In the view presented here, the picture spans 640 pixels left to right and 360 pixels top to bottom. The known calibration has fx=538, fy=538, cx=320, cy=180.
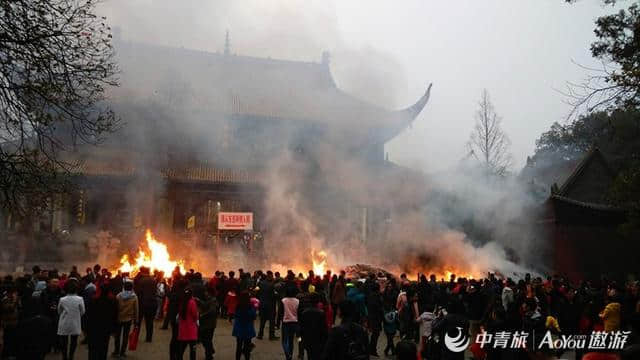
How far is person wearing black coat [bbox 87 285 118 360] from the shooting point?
7793mm

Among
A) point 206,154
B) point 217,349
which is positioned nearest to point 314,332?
point 217,349

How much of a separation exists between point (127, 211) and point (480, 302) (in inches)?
670

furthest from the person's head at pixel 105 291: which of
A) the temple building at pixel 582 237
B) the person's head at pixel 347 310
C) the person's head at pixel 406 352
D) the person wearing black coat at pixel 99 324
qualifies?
the temple building at pixel 582 237

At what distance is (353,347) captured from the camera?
4.92 m

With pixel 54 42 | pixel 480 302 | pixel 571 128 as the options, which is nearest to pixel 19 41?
pixel 54 42

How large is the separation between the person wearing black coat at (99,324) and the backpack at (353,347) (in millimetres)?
4441

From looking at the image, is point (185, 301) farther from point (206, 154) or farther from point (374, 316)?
point (206, 154)

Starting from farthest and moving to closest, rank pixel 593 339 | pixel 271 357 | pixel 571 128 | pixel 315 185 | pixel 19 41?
pixel 571 128, pixel 315 185, pixel 271 357, pixel 19 41, pixel 593 339

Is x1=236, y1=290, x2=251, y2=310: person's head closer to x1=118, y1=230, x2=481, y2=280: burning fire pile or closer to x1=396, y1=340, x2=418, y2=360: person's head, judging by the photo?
x1=396, y1=340, x2=418, y2=360: person's head

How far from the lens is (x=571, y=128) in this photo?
1451 inches

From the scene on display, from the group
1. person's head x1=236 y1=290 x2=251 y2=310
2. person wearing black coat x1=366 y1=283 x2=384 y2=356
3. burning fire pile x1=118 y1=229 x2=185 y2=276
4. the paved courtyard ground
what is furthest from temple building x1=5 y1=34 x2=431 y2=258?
person's head x1=236 y1=290 x2=251 y2=310

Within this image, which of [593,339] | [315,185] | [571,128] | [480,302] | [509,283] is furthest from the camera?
[571,128]

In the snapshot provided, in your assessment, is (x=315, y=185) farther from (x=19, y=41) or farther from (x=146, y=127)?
(x=19, y=41)

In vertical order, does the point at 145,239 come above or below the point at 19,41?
below
